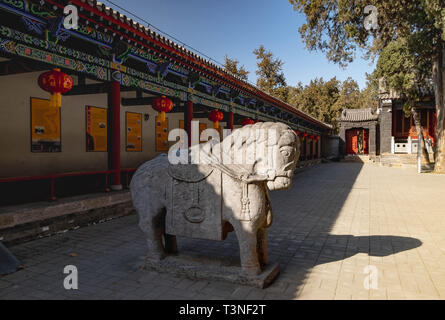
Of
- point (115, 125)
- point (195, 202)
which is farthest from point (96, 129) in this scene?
point (195, 202)

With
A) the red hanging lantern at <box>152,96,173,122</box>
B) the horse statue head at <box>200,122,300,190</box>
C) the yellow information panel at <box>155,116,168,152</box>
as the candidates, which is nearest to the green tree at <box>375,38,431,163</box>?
the yellow information panel at <box>155,116,168,152</box>

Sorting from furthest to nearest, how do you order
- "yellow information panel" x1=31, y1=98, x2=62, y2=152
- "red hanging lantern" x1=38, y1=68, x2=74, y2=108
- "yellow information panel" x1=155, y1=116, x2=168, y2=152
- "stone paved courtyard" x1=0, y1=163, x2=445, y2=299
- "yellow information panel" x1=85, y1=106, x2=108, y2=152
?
"yellow information panel" x1=155, y1=116, x2=168, y2=152 < "yellow information panel" x1=85, y1=106, x2=108, y2=152 < "yellow information panel" x1=31, y1=98, x2=62, y2=152 < "red hanging lantern" x1=38, y1=68, x2=74, y2=108 < "stone paved courtyard" x1=0, y1=163, x2=445, y2=299

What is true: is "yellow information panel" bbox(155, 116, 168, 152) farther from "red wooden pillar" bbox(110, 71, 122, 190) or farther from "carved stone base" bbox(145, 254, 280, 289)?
"carved stone base" bbox(145, 254, 280, 289)

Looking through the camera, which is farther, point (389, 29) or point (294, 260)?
point (389, 29)

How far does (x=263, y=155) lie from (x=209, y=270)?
1.34 metres

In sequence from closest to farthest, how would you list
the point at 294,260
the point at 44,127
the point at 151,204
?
1. the point at 151,204
2. the point at 294,260
3. the point at 44,127

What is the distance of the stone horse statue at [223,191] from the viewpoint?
117 inches

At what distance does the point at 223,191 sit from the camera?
3061 mm

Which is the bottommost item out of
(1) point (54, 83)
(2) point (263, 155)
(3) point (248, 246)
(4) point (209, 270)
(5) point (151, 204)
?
(4) point (209, 270)

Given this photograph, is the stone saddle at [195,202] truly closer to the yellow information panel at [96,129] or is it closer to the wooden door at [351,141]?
the yellow information panel at [96,129]

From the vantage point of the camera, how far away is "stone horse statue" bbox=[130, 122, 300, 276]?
2.98m

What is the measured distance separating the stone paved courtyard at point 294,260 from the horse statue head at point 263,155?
3.66 feet

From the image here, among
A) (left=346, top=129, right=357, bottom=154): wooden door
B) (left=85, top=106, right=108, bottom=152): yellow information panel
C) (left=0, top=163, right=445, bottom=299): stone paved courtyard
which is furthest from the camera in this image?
(left=346, top=129, right=357, bottom=154): wooden door

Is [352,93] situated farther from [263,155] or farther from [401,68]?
[263,155]
